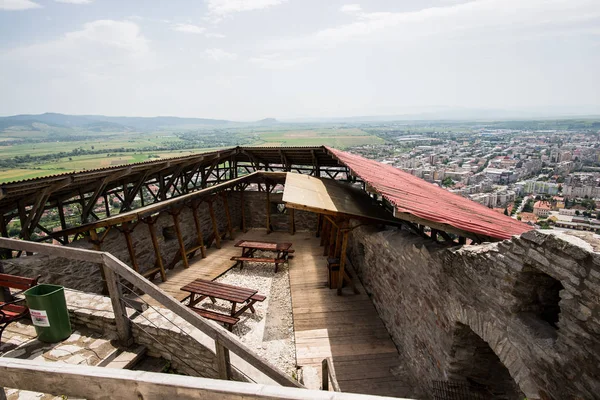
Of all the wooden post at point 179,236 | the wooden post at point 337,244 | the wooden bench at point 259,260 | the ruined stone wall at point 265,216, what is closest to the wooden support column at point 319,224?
the ruined stone wall at point 265,216

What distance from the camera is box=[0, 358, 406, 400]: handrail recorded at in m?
1.63

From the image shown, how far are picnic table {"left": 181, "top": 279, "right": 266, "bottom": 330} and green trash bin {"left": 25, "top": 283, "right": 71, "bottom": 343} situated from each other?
344cm

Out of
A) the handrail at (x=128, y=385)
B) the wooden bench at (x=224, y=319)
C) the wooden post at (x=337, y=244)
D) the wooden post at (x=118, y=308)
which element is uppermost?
the handrail at (x=128, y=385)

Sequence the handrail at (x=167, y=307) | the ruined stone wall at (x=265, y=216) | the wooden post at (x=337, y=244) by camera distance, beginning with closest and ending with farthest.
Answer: the handrail at (x=167, y=307) < the wooden post at (x=337, y=244) < the ruined stone wall at (x=265, y=216)

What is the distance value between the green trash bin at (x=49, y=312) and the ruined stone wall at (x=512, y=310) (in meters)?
5.21

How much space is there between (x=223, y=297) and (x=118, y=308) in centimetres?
373

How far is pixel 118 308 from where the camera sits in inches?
176

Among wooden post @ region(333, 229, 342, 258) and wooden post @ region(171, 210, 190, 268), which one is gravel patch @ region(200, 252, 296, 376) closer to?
wooden post @ region(171, 210, 190, 268)

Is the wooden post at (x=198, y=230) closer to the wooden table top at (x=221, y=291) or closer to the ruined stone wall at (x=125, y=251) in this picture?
the ruined stone wall at (x=125, y=251)

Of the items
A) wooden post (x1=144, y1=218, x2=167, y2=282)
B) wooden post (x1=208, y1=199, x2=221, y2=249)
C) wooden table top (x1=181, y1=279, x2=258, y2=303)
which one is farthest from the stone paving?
wooden post (x1=208, y1=199, x2=221, y2=249)

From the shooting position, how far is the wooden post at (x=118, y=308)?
4324mm

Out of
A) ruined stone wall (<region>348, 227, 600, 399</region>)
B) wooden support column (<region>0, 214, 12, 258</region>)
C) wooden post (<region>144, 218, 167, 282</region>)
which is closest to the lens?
ruined stone wall (<region>348, 227, 600, 399</region>)

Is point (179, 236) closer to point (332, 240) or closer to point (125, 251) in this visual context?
point (125, 251)

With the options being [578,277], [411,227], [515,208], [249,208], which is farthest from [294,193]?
[515,208]
